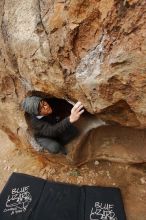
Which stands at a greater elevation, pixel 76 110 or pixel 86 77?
pixel 86 77

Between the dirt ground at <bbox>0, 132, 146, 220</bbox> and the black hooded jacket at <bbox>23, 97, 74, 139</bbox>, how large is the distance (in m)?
0.45

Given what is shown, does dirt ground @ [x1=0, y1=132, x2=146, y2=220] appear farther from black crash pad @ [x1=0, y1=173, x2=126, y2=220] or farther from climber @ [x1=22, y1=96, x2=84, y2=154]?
climber @ [x1=22, y1=96, x2=84, y2=154]

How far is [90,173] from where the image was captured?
143 inches

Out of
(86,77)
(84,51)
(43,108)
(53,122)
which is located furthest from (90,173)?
(84,51)

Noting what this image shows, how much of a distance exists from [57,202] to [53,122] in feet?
3.23

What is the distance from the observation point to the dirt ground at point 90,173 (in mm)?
3258

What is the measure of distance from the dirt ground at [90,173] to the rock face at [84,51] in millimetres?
1145

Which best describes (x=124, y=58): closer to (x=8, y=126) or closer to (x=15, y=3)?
(x=15, y=3)

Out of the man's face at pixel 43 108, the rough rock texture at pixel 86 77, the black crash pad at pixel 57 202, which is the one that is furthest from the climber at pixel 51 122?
the black crash pad at pixel 57 202

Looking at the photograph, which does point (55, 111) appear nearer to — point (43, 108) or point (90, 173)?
point (43, 108)

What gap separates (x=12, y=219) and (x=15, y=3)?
7.90ft

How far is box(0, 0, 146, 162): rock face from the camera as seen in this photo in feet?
6.78

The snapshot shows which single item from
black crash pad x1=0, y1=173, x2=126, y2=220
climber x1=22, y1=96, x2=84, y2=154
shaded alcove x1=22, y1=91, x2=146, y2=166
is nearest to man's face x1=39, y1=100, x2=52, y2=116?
climber x1=22, y1=96, x2=84, y2=154

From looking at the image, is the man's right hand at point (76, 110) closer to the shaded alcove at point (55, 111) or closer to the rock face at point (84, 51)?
the rock face at point (84, 51)
